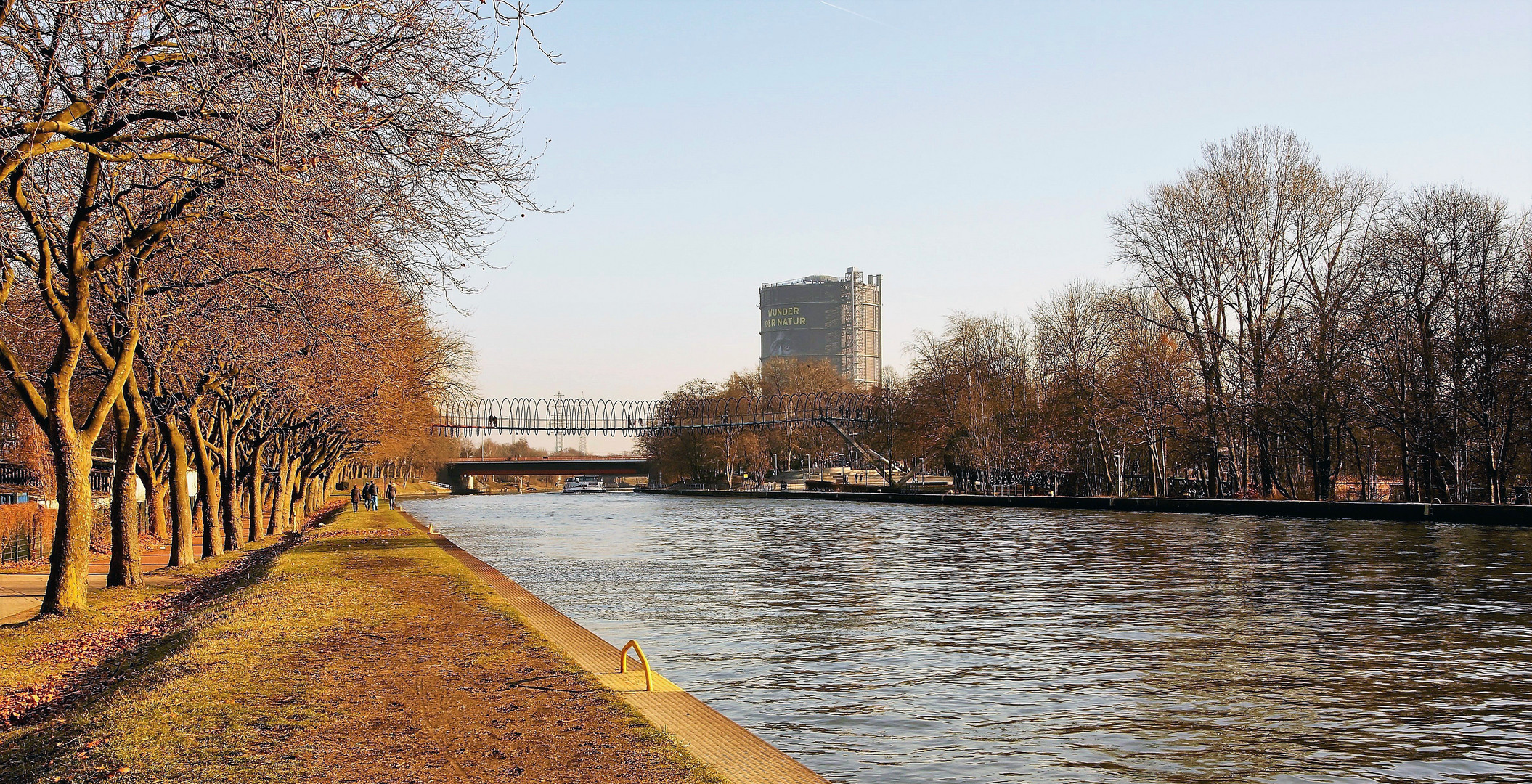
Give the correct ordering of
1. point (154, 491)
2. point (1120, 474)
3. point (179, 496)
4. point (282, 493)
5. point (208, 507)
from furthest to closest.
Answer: point (1120, 474)
point (282, 493)
point (154, 491)
point (208, 507)
point (179, 496)

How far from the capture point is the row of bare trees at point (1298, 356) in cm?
5197

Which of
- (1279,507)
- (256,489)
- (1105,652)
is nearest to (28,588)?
(256,489)

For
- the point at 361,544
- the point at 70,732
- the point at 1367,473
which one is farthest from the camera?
the point at 1367,473

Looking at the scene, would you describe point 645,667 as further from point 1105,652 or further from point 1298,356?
point 1298,356

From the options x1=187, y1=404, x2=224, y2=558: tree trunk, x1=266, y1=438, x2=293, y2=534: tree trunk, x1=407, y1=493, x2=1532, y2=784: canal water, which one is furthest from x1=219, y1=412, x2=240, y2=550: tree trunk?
x1=266, y1=438, x2=293, y2=534: tree trunk

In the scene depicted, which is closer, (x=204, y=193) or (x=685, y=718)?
(x=685, y=718)

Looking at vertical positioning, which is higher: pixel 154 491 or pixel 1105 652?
pixel 154 491

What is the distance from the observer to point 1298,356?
6053 centimetres

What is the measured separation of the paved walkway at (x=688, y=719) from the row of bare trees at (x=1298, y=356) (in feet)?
148

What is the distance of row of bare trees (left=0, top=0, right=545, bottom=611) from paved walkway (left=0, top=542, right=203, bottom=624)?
1604mm

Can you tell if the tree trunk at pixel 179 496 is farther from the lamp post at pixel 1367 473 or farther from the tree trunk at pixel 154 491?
the lamp post at pixel 1367 473

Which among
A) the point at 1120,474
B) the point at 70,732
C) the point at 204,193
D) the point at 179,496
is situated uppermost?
the point at 204,193

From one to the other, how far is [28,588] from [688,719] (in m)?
20.7

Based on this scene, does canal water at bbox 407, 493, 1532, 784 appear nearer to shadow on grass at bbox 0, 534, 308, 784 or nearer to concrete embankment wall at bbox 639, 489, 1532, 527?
shadow on grass at bbox 0, 534, 308, 784
